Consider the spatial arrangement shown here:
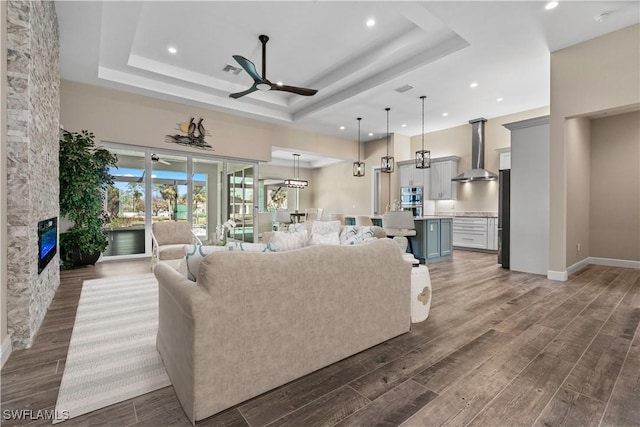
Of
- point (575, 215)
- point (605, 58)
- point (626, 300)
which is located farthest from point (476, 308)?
point (605, 58)

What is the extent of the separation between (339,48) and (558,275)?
4.76 m

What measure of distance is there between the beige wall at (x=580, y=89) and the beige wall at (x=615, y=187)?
1359mm

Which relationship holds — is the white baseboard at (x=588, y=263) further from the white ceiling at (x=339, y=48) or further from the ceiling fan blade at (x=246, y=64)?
the ceiling fan blade at (x=246, y=64)

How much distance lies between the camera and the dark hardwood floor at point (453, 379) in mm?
1469

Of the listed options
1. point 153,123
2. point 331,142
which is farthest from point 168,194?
point 331,142

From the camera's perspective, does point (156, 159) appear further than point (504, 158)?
No

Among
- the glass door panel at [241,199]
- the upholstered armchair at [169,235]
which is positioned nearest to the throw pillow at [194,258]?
the upholstered armchair at [169,235]

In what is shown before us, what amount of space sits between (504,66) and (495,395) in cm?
508

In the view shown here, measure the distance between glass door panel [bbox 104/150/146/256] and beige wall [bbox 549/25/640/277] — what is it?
7414mm

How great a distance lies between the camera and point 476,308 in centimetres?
308

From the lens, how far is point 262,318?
1.57m

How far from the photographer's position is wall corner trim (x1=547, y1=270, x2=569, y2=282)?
4.27 m

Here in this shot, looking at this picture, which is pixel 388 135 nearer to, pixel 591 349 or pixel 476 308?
pixel 476 308

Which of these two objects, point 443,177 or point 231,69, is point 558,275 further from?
point 231,69
